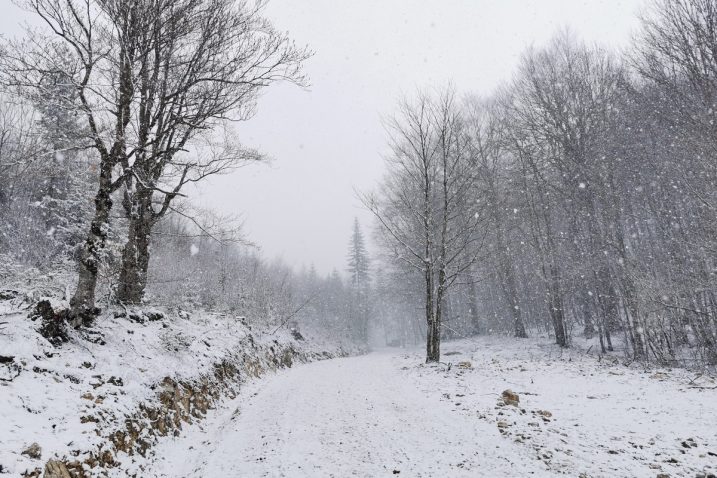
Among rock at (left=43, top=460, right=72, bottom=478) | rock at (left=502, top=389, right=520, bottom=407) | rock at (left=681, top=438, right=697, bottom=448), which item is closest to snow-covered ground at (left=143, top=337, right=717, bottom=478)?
rock at (left=681, top=438, right=697, bottom=448)

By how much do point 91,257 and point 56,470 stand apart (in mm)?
3913

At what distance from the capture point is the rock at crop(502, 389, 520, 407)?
6989 mm

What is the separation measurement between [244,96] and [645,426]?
34.3 feet

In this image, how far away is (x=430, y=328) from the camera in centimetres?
1400

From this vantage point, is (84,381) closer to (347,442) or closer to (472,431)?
(347,442)

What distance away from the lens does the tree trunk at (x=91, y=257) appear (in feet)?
21.9

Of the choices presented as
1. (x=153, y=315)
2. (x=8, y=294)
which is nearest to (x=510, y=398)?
(x=153, y=315)

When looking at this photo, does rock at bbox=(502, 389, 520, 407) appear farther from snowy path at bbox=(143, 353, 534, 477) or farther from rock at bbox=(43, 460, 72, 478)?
rock at bbox=(43, 460, 72, 478)

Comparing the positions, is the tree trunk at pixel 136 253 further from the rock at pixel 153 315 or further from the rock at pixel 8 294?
the rock at pixel 8 294

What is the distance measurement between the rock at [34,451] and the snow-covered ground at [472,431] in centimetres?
168

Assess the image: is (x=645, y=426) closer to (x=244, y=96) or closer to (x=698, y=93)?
(x=244, y=96)

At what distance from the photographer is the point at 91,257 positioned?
22.1 feet

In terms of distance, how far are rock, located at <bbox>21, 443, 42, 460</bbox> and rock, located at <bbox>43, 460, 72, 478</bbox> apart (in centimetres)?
13

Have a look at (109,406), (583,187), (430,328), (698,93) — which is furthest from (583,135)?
(109,406)
